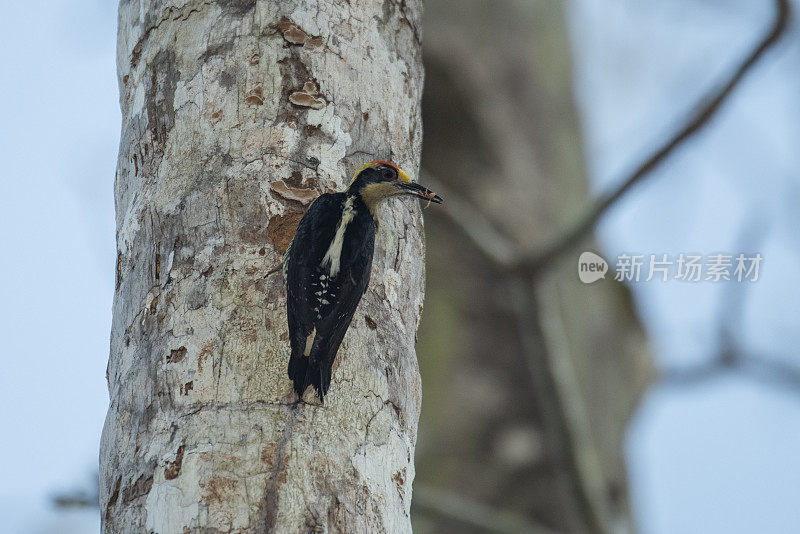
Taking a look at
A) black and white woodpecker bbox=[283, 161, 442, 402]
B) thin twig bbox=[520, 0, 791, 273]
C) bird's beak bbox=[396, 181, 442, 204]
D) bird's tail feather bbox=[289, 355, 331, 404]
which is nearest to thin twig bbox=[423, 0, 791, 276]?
thin twig bbox=[520, 0, 791, 273]

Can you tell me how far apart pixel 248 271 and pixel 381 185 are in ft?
1.36

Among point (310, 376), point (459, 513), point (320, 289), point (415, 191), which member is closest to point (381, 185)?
point (415, 191)

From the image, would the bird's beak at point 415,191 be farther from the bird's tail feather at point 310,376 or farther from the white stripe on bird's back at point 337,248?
the bird's tail feather at point 310,376

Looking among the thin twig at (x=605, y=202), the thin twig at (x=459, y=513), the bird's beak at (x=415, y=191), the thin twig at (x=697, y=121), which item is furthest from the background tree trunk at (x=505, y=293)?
the bird's beak at (x=415, y=191)

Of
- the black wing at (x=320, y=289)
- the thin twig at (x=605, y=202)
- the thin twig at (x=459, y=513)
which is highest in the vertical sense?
the thin twig at (x=605, y=202)

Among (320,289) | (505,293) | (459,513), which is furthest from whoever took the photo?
(505,293)

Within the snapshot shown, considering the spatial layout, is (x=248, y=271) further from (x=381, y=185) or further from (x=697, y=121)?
(x=697, y=121)

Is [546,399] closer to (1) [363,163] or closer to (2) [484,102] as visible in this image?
(1) [363,163]

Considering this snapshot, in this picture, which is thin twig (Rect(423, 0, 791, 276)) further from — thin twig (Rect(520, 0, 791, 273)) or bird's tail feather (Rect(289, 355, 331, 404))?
bird's tail feather (Rect(289, 355, 331, 404))

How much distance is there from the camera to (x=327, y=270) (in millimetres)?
2166

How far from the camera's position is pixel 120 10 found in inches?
114

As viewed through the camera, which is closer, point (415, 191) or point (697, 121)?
point (415, 191)

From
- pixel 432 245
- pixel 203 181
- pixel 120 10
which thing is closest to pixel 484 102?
pixel 432 245

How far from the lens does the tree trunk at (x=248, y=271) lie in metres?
1.97
